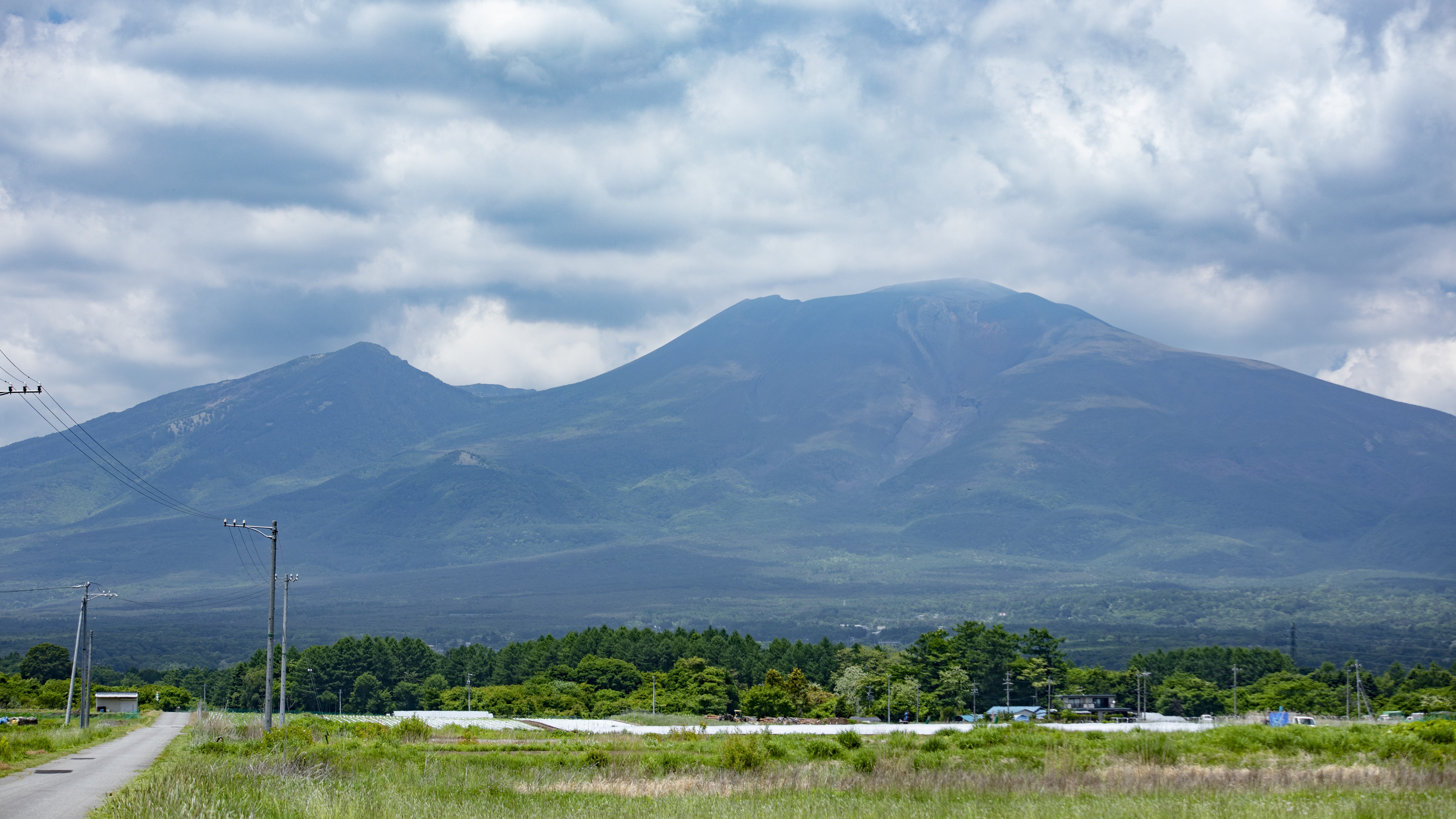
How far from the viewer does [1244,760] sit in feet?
112

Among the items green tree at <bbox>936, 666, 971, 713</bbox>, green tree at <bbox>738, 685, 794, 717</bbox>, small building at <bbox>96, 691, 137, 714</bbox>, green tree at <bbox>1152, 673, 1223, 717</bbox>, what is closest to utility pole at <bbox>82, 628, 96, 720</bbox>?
small building at <bbox>96, 691, 137, 714</bbox>

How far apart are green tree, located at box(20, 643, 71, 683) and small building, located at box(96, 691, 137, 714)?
29692mm

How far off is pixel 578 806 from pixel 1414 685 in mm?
97139

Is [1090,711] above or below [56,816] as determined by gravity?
below

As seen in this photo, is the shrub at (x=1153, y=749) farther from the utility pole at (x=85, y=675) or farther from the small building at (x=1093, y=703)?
the small building at (x=1093, y=703)

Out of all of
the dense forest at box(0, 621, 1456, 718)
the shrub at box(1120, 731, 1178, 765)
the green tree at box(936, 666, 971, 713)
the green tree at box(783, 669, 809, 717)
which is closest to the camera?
the shrub at box(1120, 731, 1178, 765)

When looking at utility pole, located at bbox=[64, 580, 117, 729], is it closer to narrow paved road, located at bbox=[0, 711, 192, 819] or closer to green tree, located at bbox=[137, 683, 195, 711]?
narrow paved road, located at bbox=[0, 711, 192, 819]

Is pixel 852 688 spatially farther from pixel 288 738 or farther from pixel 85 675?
pixel 288 738

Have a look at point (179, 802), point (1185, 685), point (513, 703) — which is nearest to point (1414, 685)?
point (1185, 685)

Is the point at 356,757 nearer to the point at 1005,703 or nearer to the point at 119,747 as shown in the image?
the point at 119,747

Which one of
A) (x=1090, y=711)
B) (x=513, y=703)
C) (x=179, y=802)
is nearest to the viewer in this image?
(x=179, y=802)

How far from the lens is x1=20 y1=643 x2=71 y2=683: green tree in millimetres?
106500

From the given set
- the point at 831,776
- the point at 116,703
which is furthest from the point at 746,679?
the point at 831,776

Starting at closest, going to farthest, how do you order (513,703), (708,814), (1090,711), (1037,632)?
(708,814) → (513,703) → (1090,711) → (1037,632)
